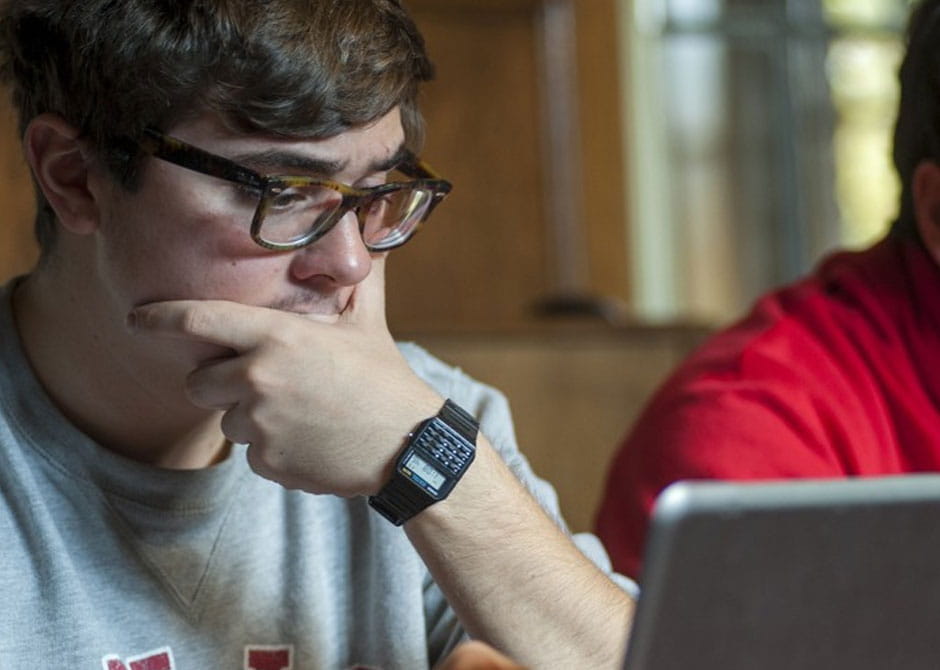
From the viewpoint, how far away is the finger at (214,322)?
41.6 inches

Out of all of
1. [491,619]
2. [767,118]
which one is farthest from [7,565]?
[767,118]

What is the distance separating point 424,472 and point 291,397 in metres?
0.12

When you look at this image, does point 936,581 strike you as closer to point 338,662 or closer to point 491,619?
point 491,619

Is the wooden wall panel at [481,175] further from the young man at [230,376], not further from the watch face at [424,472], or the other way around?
the watch face at [424,472]

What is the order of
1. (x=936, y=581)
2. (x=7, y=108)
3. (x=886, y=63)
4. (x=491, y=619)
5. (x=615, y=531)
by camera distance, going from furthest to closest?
(x=886, y=63) → (x=615, y=531) → (x=7, y=108) → (x=491, y=619) → (x=936, y=581)

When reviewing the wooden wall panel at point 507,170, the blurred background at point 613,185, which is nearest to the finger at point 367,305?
the blurred background at point 613,185

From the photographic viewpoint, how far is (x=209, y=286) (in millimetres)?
1094

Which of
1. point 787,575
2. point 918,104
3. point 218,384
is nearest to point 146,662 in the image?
point 218,384

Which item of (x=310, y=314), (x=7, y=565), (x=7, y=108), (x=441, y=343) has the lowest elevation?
(x=441, y=343)

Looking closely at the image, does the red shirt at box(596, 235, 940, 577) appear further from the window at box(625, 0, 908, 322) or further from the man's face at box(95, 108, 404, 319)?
the window at box(625, 0, 908, 322)

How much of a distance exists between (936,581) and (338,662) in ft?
2.10

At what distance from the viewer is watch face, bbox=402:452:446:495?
1074 mm

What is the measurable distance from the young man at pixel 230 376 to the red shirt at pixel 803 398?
37cm

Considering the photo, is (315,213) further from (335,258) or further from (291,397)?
(291,397)
